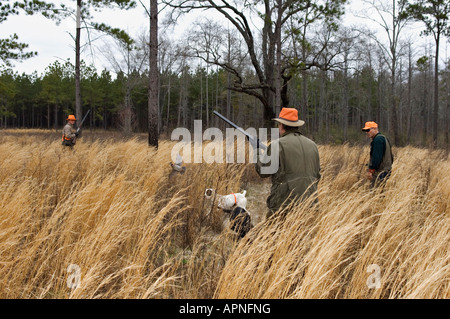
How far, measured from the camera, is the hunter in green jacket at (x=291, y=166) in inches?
121

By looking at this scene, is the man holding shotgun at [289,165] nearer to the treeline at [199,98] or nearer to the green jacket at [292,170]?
the green jacket at [292,170]

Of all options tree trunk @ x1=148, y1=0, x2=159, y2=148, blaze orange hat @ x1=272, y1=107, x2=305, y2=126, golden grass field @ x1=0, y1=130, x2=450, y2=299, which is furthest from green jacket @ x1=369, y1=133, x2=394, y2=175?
tree trunk @ x1=148, y1=0, x2=159, y2=148

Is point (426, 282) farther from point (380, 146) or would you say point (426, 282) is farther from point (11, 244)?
point (380, 146)

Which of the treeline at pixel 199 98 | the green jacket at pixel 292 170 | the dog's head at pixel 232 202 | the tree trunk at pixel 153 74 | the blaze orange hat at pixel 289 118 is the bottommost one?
the dog's head at pixel 232 202

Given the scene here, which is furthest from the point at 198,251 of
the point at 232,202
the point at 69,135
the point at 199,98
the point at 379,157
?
the point at 199,98

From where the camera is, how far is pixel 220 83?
172ft

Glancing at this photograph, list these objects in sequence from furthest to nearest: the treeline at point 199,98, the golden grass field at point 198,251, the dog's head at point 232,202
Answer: the treeline at point 199,98 → the dog's head at point 232,202 → the golden grass field at point 198,251

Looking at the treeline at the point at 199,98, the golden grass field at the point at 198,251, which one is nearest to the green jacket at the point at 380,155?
the golden grass field at the point at 198,251

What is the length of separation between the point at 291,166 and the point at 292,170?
4 centimetres

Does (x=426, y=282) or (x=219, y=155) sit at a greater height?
(x=219, y=155)

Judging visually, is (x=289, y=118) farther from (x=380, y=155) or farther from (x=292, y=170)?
(x=380, y=155)

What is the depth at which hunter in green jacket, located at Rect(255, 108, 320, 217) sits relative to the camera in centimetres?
306
